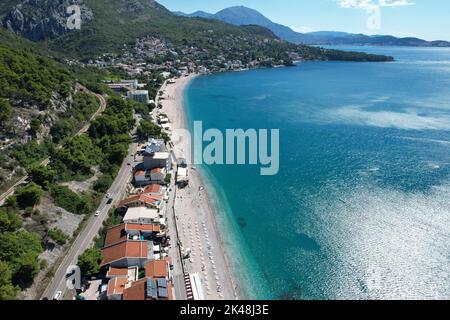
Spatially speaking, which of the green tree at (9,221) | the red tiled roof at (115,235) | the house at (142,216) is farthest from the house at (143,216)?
the green tree at (9,221)

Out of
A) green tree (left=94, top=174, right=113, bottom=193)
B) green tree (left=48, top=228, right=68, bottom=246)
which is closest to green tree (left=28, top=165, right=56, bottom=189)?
green tree (left=94, top=174, right=113, bottom=193)

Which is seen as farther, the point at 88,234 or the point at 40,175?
the point at 40,175

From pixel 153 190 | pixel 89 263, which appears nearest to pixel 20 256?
pixel 89 263

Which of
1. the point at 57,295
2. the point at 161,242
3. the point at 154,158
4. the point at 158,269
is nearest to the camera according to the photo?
the point at 57,295

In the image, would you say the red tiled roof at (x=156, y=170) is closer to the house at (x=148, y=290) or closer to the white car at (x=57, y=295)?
the house at (x=148, y=290)

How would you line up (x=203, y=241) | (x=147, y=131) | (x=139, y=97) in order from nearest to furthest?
(x=203, y=241)
(x=147, y=131)
(x=139, y=97)

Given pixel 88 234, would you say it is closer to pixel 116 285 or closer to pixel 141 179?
pixel 116 285

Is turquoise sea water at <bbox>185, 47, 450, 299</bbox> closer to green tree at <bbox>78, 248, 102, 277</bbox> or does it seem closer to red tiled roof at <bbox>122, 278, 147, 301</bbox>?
red tiled roof at <bbox>122, 278, 147, 301</bbox>
